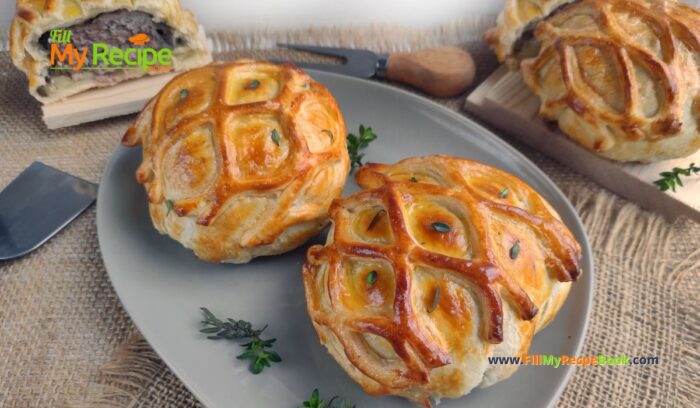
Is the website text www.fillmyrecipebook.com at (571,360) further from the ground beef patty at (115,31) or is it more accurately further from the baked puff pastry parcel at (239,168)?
the ground beef patty at (115,31)

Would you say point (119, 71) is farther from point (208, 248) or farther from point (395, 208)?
point (395, 208)

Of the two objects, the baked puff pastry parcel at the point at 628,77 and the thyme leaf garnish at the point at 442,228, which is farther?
the baked puff pastry parcel at the point at 628,77

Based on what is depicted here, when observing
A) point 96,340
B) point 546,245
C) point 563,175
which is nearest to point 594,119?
point 563,175

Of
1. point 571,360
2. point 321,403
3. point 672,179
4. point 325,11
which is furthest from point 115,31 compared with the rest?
point 672,179

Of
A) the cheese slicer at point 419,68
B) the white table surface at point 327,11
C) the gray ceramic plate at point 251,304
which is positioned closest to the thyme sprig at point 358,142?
the gray ceramic plate at point 251,304

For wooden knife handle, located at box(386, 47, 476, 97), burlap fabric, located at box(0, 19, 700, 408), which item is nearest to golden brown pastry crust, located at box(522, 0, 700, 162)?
burlap fabric, located at box(0, 19, 700, 408)

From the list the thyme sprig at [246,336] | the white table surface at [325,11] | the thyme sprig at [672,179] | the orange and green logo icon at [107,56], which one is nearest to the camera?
the thyme sprig at [246,336]

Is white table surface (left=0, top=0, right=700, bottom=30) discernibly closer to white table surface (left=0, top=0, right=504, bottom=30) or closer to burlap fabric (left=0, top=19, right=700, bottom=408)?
white table surface (left=0, top=0, right=504, bottom=30)
